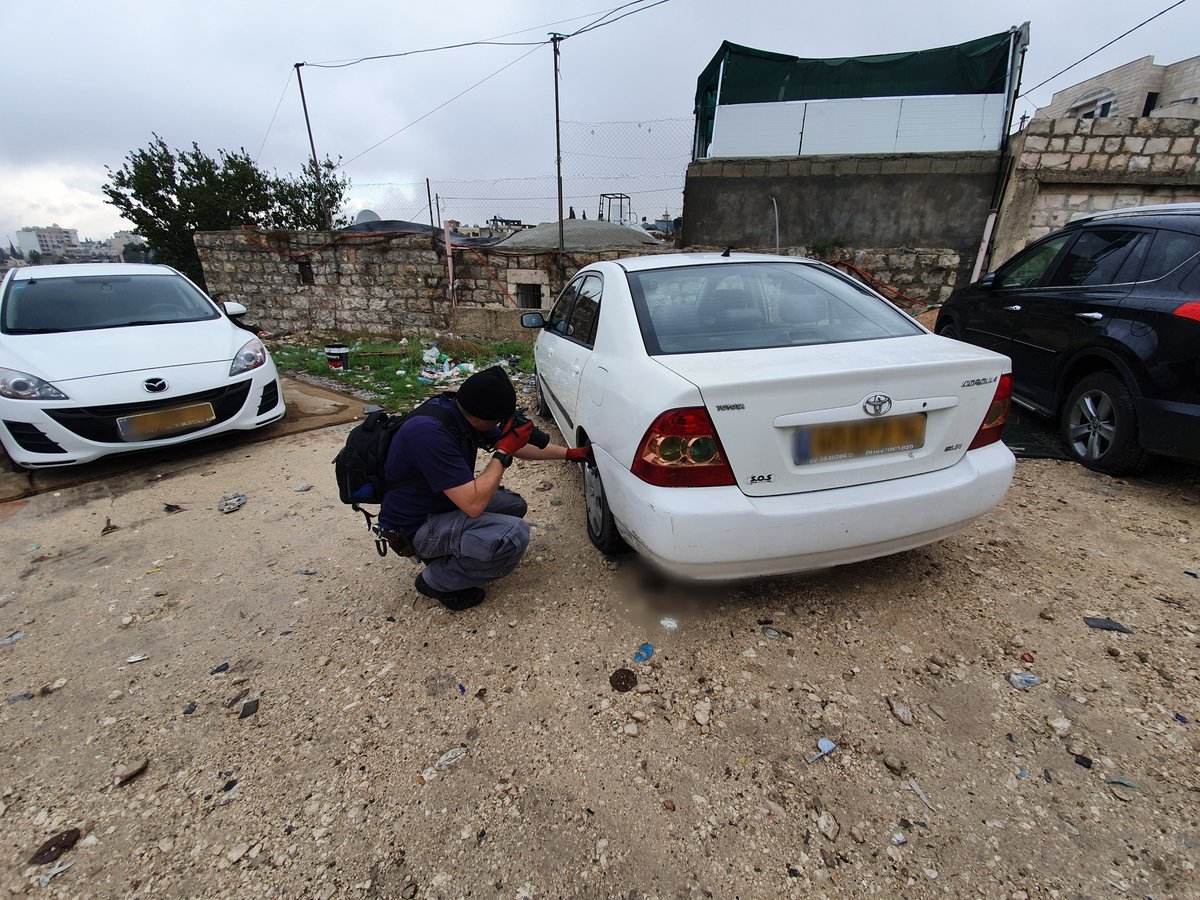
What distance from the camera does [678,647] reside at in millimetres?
2096

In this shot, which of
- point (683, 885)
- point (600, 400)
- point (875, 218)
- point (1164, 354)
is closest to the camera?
point (683, 885)

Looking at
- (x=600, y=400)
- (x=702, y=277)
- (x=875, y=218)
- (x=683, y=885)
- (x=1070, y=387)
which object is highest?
(x=875, y=218)

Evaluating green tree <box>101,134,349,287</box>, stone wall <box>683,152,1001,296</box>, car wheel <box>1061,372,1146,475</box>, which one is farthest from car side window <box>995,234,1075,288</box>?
green tree <box>101,134,349,287</box>

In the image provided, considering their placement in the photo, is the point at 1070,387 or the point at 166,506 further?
the point at 1070,387

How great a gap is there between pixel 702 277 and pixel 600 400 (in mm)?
870

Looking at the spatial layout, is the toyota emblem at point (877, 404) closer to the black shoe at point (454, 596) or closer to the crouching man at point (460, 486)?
the crouching man at point (460, 486)

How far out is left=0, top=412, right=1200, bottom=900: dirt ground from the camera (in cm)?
138

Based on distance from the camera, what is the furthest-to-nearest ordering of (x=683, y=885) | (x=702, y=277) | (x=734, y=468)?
1. (x=702, y=277)
2. (x=734, y=468)
3. (x=683, y=885)

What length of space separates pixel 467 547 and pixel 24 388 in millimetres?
3589

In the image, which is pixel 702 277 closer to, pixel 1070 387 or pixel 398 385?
pixel 1070 387

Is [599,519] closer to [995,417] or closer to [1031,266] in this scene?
[995,417]

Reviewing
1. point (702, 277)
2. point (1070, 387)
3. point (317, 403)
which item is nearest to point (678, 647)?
point (702, 277)

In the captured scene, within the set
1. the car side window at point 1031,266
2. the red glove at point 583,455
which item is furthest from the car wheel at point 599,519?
the car side window at point 1031,266

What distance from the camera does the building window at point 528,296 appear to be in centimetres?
887
